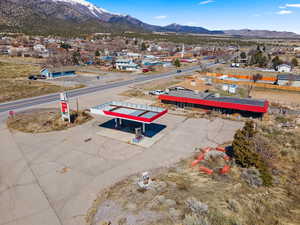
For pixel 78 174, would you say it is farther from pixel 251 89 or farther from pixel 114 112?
pixel 251 89

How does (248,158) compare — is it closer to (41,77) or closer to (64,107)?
(64,107)

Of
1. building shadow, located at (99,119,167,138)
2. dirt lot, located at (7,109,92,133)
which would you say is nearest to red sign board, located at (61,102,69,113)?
dirt lot, located at (7,109,92,133)

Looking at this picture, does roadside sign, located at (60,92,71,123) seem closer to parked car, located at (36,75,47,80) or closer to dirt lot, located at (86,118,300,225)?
dirt lot, located at (86,118,300,225)

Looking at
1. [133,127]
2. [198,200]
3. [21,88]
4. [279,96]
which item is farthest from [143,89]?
[198,200]

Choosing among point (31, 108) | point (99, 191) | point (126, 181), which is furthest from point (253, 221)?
point (31, 108)

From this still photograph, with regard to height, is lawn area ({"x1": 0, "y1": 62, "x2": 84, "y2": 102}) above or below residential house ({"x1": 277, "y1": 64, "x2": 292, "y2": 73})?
below

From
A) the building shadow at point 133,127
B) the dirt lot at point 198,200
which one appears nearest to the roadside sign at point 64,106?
the building shadow at point 133,127

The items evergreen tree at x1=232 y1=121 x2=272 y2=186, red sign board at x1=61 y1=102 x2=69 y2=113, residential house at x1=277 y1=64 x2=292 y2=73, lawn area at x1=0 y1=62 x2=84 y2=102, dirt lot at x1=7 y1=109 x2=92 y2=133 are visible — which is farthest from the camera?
residential house at x1=277 y1=64 x2=292 y2=73
